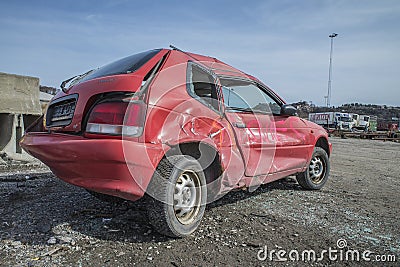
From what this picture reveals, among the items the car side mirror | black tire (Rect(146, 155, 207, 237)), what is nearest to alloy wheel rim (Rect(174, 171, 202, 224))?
black tire (Rect(146, 155, 207, 237))

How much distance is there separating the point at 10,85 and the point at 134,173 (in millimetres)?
5955

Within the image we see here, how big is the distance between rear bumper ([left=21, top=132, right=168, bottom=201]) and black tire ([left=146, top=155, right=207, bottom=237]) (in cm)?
14

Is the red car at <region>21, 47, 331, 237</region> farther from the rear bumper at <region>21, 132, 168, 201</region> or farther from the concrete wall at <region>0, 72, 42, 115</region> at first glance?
the concrete wall at <region>0, 72, 42, 115</region>

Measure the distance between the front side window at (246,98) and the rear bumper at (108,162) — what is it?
1.21m

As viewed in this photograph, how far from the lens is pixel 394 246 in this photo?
2682mm

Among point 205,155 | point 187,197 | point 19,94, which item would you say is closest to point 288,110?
point 205,155

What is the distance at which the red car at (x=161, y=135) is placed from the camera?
2.29 meters

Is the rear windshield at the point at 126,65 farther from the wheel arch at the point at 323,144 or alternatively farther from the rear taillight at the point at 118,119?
the wheel arch at the point at 323,144

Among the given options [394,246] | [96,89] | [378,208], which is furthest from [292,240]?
[96,89]

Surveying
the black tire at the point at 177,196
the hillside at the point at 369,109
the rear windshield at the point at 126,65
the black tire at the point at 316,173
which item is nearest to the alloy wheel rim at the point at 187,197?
the black tire at the point at 177,196

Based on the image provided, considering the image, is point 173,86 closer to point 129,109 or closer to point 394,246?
point 129,109

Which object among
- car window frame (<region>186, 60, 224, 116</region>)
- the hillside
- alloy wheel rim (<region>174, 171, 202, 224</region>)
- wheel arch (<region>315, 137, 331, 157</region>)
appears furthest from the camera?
the hillside

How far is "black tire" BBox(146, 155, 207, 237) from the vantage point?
8.07 feet

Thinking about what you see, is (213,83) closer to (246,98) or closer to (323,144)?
(246,98)
